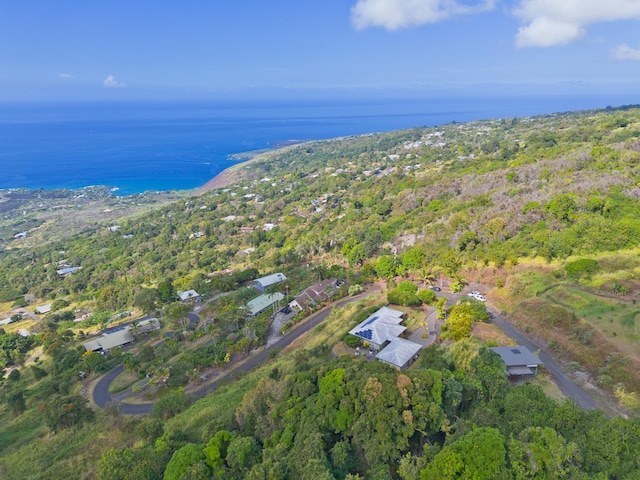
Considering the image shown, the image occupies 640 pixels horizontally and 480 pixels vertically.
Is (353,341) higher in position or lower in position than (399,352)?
lower

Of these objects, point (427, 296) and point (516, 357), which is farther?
point (427, 296)

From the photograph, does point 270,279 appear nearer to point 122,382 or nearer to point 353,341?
point 122,382

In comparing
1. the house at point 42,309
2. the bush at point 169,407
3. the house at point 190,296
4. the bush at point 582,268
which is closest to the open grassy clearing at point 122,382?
the bush at point 169,407

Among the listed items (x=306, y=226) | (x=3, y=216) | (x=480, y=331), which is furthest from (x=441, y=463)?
(x=3, y=216)

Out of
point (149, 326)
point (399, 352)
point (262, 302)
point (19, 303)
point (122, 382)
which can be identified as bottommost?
point (19, 303)

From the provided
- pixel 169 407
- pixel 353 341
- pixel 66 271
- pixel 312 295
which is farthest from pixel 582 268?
pixel 66 271

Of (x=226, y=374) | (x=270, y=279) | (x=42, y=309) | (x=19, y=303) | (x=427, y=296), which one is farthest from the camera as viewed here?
(x=19, y=303)

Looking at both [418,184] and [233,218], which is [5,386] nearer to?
[233,218]
